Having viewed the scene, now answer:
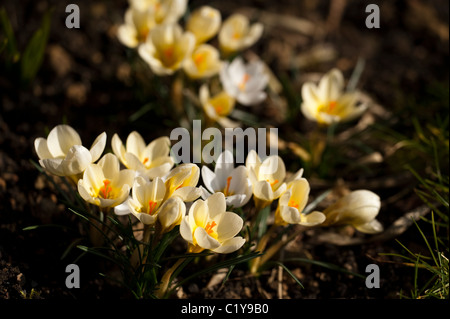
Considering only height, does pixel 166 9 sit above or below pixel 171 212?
above

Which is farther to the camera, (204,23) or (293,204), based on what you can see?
(204,23)

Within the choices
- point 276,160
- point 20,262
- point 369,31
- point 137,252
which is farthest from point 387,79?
point 20,262

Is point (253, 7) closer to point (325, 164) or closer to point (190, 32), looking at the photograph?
point (190, 32)

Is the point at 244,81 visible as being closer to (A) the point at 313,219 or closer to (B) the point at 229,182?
A: (B) the point at 229,182

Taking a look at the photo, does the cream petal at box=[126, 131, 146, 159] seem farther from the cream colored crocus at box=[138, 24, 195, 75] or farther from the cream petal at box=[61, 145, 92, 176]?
the cream colored crocus at box=[138, 24, 195, 75]

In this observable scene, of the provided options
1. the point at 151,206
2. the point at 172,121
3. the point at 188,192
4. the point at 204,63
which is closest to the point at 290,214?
the point at 188,192

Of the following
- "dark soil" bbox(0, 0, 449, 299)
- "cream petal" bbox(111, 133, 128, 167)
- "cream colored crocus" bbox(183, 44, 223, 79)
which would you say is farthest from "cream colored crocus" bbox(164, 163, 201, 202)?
"cream colored crocus" bbox(183, 44, 223, 79)
